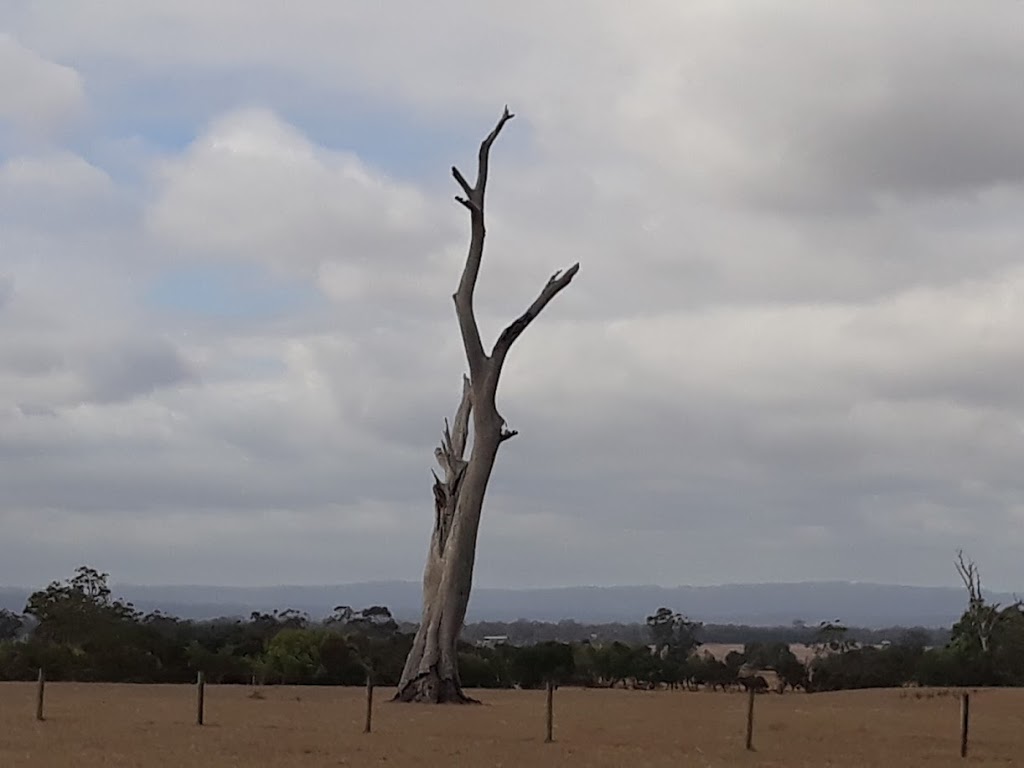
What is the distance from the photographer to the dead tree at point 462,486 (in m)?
32.1

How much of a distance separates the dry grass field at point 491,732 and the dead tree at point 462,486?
3.95 feet

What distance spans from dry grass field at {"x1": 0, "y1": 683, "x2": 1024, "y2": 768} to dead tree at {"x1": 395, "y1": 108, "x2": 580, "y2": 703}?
3.95 ft

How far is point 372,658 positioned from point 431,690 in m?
20.6

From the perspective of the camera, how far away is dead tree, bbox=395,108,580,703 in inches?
1264

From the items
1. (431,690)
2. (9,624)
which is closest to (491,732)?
(431,690)

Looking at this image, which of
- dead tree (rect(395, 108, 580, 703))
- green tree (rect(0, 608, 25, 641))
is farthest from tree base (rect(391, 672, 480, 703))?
green tree (rect(0, 608, 25, 641))

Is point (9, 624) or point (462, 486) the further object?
point (9, 624)

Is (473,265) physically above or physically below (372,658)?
above

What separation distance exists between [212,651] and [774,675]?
2387 centimetres

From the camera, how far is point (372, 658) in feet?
175

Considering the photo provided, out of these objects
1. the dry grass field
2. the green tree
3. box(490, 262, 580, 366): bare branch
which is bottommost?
the green tree

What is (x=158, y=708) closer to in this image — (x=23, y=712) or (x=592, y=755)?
(x=23, y=712)

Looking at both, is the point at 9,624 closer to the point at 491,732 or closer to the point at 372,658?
the point at 372,658

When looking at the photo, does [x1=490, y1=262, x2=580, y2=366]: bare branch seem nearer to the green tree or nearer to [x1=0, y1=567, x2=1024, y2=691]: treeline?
[x1=0, y1=567, x2=1024, y2=691]: treeline
